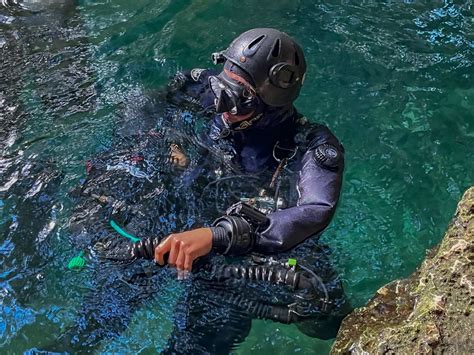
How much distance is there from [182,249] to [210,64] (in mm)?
3377

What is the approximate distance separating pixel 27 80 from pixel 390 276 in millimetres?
3806

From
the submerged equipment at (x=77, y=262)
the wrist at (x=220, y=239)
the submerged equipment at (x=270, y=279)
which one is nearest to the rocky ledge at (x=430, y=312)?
the submerged equipment at (x=270, y=279)

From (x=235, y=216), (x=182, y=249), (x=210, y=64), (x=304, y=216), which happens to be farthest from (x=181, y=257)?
(x=210, y=64)

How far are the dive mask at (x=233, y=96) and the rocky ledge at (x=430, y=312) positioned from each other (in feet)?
4.52

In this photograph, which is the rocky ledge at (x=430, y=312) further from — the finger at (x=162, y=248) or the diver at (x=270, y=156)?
the finger at (x=162, y=248)

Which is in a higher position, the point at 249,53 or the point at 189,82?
the point at 249,53

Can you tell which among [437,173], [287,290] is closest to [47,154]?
[287,290]

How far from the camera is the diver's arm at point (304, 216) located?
3.17 m

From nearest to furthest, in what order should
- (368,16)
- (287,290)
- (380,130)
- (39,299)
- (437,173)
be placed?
(287,290)
(39,299)
(437,173)
(380,130)
(368,16)

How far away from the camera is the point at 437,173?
16.0 feet

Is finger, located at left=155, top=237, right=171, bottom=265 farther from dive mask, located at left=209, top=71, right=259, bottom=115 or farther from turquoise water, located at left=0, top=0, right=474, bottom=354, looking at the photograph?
dive mask, located at left=209, top=71, right=259, bottom=115

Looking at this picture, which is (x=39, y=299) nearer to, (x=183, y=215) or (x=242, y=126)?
(x=183, y=215)

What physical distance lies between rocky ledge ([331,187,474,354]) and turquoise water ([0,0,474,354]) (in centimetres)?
86

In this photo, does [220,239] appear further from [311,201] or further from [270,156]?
[270,156]
